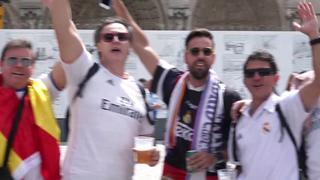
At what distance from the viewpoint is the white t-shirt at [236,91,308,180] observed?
3.67 m

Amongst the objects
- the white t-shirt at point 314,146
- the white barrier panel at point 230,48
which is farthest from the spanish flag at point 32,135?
the white barrier panel at point 230,48

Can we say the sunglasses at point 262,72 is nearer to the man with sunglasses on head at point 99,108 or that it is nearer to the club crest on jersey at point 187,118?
the club crest on jersey at point 187,118

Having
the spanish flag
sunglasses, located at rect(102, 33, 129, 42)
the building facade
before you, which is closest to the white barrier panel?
the building facade

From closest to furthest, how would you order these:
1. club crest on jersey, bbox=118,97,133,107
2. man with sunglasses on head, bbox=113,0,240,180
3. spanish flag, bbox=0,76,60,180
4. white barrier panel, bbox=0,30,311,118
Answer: spanish flag, bbox=0,76,60,180 < club crest on jersey, bbox=118,97,133,107 < man with sunglasses on head, bbox=113,0,240,180 < white barrier panel, bbox=0,30,311,118

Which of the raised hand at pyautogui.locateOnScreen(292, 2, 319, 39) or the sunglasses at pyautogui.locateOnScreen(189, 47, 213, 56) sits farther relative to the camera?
the sunglasses at pyautogui.locateOnScreen(189, 47, 213, 56)

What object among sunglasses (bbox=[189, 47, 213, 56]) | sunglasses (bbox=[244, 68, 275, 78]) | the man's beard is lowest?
the man's beard

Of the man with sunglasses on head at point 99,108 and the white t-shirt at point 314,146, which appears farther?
the white t-shirt at point 314,146

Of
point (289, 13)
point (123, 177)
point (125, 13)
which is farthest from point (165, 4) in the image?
point (123, 177)

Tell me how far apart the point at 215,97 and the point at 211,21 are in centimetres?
1509

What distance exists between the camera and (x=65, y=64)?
3.62 meters

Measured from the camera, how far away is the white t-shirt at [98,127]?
369cm

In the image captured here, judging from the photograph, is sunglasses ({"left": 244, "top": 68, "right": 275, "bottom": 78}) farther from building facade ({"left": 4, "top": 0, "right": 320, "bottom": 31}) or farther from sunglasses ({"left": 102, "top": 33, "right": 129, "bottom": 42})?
building facade ({"left": 4, "top": 0, "right": 320, "bottom": 31})

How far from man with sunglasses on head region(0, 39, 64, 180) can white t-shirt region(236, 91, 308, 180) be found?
132cm

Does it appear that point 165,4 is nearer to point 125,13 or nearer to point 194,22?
point 194,22
